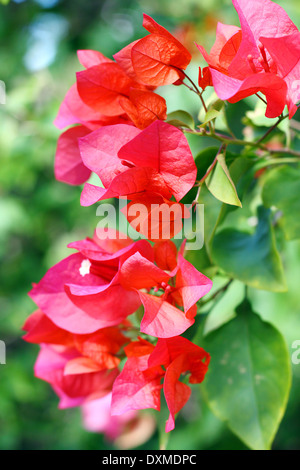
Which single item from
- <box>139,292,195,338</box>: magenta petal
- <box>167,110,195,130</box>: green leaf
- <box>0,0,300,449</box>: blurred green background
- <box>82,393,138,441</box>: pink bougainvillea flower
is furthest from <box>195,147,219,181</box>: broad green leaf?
<box>82,393,138,441</box>: pink bougainvillea flower

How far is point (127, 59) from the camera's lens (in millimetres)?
428

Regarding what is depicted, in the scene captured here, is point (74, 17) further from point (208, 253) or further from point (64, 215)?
point (208, 253)

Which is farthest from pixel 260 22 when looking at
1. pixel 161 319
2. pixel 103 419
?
pixel 103 419

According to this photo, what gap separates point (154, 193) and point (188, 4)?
1738 mm

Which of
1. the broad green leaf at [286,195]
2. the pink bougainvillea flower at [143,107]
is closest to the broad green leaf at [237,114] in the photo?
the broad green leaf at [286,195]

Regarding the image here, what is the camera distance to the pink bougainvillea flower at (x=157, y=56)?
1.30 feet

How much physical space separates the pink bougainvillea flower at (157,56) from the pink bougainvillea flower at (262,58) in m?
0.03

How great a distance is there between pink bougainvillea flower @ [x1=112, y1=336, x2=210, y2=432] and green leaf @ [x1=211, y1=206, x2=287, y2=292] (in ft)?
0.32

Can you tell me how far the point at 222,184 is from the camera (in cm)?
40

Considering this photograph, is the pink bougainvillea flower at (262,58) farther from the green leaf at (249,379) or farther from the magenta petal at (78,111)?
the green leaf at (249,379)

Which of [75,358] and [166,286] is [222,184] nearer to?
[166,286]

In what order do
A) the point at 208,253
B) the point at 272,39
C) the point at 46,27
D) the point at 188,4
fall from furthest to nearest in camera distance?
1. the point at 46,27
2. the point at 188,4
3. the point at 208,253
4. the point at 272,39

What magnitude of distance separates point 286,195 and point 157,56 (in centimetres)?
22

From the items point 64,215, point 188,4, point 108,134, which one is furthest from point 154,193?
point 188,4
